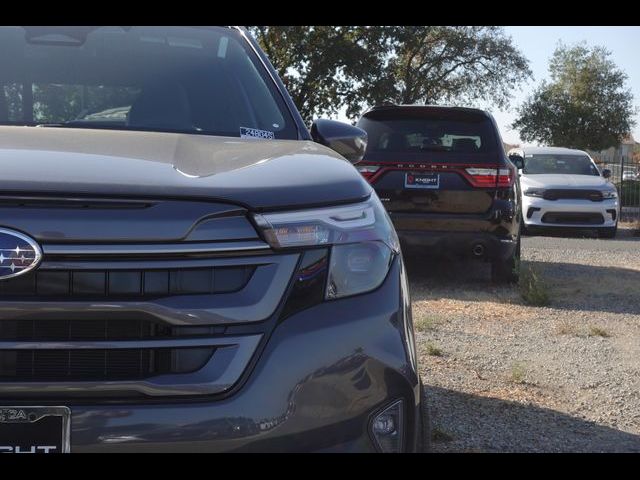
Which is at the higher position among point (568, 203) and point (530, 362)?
point (568, 203)

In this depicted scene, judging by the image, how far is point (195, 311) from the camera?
75.8 inches

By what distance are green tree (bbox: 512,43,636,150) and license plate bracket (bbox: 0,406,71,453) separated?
39754mm

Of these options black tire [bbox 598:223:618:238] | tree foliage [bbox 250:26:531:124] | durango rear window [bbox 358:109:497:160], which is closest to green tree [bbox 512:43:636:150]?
tree foliage [bbox 250:26:531:124]

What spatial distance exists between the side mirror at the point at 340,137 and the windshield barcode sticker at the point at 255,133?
0.29 meters

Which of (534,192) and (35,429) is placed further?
(534,192)

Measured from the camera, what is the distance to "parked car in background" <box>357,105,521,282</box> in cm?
752

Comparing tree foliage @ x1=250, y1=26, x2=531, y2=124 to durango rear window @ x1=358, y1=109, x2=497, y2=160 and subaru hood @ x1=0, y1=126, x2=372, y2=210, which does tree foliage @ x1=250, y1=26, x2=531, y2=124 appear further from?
subaru hood @ x1=0, y1=126, x2=372, y2=210

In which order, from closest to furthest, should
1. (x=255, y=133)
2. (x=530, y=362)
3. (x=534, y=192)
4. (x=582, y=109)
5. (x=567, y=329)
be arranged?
1. (x=255, y=133)
2. (x=530, y=362)
3. (x=567, y=329)
4. (x=534, y=192)
5. (x=582, y=109)

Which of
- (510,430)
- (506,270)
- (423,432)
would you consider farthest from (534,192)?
(423,432)

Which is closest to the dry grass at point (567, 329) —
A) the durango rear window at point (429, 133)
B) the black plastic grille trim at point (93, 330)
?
the durango rear window at point (429, 133)

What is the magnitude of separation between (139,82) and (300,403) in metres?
2.01

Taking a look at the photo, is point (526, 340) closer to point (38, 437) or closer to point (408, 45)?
point (38, 437)

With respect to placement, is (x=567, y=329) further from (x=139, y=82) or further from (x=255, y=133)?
(x=139, y=82)

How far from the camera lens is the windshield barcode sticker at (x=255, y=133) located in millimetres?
3171
